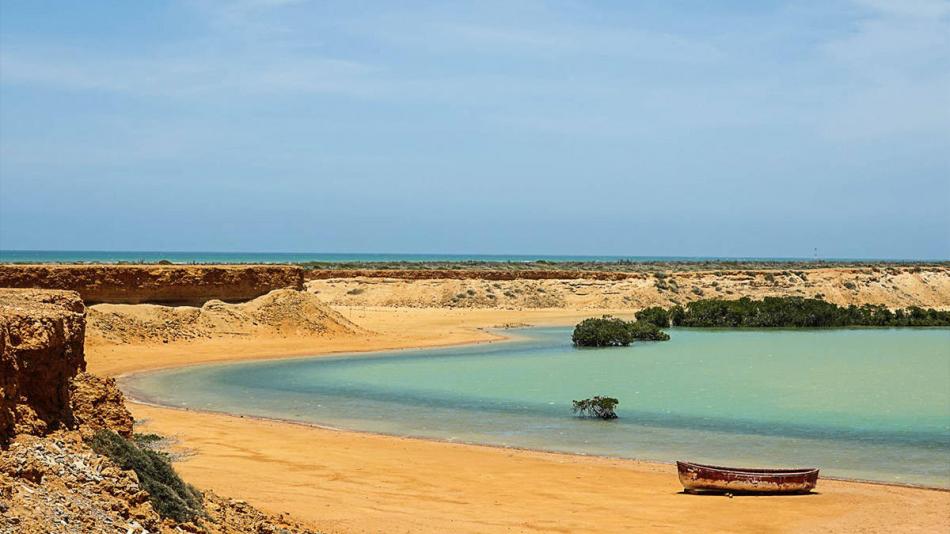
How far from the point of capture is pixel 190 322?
2881cm

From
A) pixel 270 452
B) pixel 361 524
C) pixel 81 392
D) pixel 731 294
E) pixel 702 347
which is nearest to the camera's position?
pixel 81 392

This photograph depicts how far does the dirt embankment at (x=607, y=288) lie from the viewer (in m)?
50.4

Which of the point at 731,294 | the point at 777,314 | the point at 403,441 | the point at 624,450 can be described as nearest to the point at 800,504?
the point at 624,450

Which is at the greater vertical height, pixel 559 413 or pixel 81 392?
pixel 81 392

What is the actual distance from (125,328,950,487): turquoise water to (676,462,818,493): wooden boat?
1.92 metres

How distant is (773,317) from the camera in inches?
1686

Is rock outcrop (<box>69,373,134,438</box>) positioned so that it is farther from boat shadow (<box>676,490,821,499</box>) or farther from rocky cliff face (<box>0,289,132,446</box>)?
boat shadow (<box>676,490,821,499</box>)

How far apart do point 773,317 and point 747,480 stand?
33.2m

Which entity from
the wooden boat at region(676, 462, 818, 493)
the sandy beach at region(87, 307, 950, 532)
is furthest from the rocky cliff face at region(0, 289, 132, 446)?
the wooden boat at region(676, 462, 818, 493)

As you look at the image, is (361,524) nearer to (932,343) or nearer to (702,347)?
(702,347)

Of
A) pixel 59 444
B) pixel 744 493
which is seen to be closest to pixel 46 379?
pixel 59 444

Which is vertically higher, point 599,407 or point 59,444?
point 59,444

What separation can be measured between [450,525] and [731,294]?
47725 millimetres

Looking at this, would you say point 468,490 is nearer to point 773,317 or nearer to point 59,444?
point 59,444
